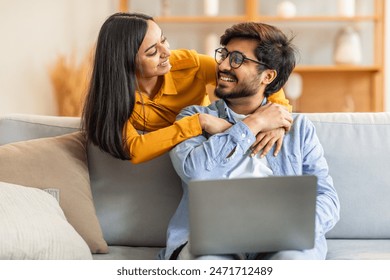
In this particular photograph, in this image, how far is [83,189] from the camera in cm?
200

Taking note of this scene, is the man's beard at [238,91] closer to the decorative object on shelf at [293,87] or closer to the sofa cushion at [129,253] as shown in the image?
the sofa cushion at [129,253]

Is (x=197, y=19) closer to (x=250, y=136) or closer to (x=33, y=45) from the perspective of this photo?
(x=33, y=45)

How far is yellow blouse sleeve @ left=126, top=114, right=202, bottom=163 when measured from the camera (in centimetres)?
187

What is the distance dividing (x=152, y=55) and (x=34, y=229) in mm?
685

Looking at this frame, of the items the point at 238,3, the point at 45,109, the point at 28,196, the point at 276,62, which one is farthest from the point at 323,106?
the point at 28,196

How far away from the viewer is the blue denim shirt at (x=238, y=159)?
5.94 feet

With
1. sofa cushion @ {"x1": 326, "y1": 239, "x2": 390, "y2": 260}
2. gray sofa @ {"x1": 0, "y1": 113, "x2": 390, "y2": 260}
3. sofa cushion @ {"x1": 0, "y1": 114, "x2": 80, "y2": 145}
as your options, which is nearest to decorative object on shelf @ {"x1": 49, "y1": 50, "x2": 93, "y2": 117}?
sofa cushion @ {"x1": 0, "y1": 114, "x2": 80, "y2": 145}

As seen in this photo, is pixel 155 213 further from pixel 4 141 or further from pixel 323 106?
pixel 323 106

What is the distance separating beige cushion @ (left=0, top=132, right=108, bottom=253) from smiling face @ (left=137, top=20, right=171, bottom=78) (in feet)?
1.16

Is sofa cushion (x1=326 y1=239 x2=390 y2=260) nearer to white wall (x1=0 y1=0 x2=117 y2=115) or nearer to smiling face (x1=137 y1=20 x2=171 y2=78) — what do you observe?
smiling face (x1=137 y1=20 x2=171 y2=78)

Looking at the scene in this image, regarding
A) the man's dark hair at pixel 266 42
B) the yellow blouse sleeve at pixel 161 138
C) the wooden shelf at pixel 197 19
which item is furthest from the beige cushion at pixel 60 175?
the wooden shelf at pixel 197 19

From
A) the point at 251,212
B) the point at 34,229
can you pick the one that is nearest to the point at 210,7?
the point at 34,229

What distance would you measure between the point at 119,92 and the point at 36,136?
0.39 m
